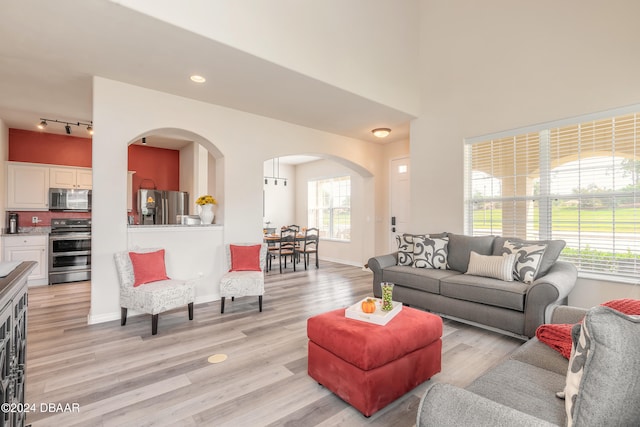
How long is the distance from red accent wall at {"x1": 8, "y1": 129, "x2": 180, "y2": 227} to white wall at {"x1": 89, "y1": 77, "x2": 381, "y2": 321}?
3.28 metres

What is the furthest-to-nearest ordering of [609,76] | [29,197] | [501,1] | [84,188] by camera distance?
[84,188] → [29,197] → [501,1] → [609,76]

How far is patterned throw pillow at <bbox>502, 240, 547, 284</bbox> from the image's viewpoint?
10.5ft

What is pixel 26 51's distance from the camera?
3.04 meters

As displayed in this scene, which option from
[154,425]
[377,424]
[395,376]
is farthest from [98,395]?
[395,376]

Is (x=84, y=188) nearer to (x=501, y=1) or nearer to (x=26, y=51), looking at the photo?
(x=26, y=51)

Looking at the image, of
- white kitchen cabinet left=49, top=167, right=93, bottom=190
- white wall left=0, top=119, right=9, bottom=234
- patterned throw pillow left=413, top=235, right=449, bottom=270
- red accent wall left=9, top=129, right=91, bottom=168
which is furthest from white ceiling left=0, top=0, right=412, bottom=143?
patterned throw pillow left=413, top=235, right=449, bottom=270

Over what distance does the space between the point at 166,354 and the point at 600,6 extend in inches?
221

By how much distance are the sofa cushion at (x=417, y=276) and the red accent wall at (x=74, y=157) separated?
224 inches

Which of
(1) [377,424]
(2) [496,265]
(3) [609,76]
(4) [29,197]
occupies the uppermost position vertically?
(3) [609,76]

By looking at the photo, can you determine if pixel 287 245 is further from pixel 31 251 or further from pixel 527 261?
pixel 527 261

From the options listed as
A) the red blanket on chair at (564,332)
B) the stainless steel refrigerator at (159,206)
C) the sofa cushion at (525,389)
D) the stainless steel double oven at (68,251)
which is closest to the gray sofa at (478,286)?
the red blanket on chair at (564,332)

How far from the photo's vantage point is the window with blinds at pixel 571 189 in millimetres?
3209

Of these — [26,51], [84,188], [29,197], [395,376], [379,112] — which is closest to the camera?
[395,376]

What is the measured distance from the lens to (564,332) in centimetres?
180
